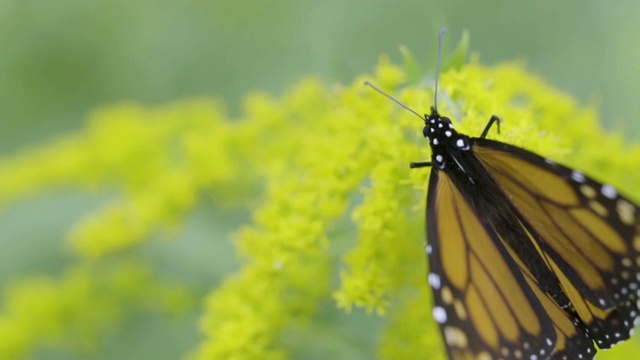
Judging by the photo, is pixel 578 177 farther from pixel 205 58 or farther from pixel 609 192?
pixel 205 58

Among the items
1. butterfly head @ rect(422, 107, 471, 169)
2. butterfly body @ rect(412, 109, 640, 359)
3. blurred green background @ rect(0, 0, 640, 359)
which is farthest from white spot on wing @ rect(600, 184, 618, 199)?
blurred green background @ rect(0, 0, 640, 359)

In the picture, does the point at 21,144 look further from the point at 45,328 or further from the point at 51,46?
the point at 45,328

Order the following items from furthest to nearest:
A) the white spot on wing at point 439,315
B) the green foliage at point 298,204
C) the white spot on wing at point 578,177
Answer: the green foliage at point 298,204 → the white spot on wing at point 578,177 → the white spot on wing at point 439,315

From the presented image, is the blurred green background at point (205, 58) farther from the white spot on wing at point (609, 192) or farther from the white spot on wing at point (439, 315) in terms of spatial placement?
the white spot on wing at point (439, 315)

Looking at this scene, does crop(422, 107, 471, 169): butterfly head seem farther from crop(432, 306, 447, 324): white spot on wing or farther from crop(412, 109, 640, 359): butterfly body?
crop(432, 306, 447, 324): white spot on wing

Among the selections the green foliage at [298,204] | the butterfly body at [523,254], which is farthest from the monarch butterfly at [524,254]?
the green foliage at [298,204]

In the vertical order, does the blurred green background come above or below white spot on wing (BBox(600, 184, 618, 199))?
above
